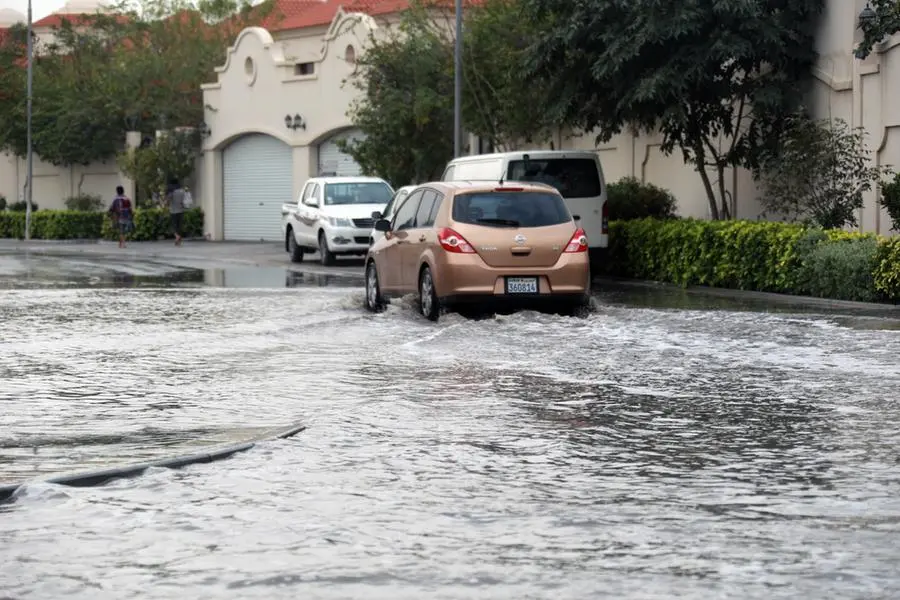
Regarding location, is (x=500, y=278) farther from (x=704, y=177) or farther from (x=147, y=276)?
(x=147, y=276)

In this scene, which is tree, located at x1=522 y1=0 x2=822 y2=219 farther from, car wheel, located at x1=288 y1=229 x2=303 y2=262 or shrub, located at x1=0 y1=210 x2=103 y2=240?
shrub, located at x1=0 y1=210 x2=103 y2=240

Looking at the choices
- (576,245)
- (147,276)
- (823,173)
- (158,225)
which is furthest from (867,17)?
(158,225)

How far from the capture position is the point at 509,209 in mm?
19047

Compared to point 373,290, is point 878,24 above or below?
above

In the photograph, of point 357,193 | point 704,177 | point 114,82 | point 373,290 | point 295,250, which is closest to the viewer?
point 373,290

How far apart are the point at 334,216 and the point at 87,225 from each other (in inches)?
942

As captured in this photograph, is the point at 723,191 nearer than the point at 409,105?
Yes

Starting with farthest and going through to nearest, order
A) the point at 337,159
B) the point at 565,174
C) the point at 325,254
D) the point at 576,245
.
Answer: the point at 337,159, the point at 325,254, the point at 565,174, the point at 576,245

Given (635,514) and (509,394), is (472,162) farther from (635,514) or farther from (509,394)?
(635,514)

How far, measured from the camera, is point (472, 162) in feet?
91.5

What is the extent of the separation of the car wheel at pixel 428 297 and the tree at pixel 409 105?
1912 cm

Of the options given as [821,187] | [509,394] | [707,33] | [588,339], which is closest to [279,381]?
[509,394]

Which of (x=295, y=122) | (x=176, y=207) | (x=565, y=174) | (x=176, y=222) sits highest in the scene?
(x=295, y=122)

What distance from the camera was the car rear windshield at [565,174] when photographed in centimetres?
2658
